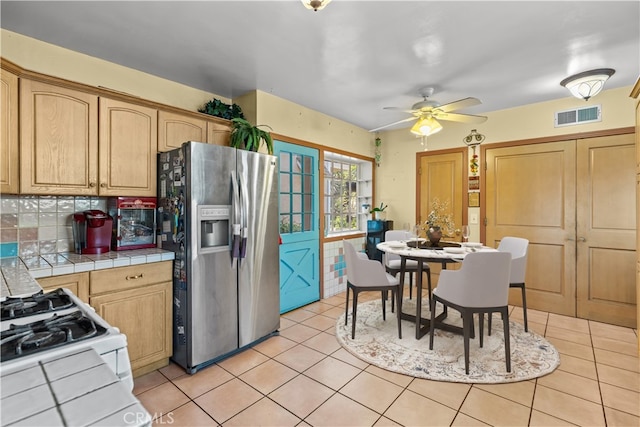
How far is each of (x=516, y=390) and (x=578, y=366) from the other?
30.1 inches

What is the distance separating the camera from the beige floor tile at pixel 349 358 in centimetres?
245

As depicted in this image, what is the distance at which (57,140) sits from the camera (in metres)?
2.12

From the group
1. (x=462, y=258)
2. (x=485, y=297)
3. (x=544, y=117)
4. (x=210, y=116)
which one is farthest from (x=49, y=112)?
(x=544, y=117)

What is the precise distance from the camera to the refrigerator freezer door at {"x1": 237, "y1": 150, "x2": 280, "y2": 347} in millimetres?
2629

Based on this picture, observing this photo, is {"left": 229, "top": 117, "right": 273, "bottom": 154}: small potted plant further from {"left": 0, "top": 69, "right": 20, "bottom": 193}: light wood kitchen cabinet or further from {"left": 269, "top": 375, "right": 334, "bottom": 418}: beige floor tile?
{"left": 269, "top": 375, "right": 334, "bottom": 418}: beige floor tile

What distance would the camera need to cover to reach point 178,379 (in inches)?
88.6

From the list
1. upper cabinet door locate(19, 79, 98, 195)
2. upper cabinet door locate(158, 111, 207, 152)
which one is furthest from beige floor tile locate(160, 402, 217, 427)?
upper cabinet door locate(158, 111, 207, 152)

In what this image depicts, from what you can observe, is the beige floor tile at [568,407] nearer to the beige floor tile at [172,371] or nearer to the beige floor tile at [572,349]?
the beige floor tile at [572,349]

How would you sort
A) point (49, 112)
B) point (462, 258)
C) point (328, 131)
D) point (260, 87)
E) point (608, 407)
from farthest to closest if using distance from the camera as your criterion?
point (328, 131) → point (260, 87) → point (462, 258) → point (49, 112) → point (608, 407)

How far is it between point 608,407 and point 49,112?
13.7ft

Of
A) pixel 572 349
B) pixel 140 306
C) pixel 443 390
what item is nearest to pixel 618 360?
pixel 572 349

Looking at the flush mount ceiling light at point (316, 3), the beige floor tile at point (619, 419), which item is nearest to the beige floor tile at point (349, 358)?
the beige floor tile at point (619, 419)

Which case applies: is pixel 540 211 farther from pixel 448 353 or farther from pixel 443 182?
pixel 448 353

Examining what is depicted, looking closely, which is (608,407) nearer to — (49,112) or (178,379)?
(178,379)
